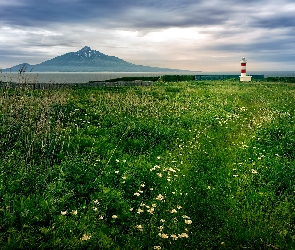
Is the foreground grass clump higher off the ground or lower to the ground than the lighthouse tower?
lower

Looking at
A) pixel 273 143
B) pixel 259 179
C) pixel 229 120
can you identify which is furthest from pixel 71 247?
pixel 229 120

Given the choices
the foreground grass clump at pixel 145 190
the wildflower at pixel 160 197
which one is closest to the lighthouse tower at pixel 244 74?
the foreground grass clump at pixel 145 190

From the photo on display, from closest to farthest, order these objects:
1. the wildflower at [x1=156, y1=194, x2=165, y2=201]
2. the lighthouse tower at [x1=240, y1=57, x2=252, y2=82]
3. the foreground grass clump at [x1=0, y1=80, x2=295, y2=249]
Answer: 1. the foreground grass clump at [x1=0, y1=80, x2=295, y2=249]
2. the wildflower at [x1=156, y1=194, x2=165, y2=201]
3. the lighthouse tower at [x1=240, y1=57, x2=252, y2=82]

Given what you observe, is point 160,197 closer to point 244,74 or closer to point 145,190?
point 145,190

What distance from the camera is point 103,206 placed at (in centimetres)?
677

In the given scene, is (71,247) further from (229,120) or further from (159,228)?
(229,120)

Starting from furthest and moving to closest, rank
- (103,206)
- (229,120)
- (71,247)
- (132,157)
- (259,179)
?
(229,120)
(132,157)
(259,179)
(103,206)
(71,247)

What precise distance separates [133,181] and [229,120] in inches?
412

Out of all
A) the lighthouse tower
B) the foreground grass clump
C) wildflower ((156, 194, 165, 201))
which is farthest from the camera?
the lighthouse tower

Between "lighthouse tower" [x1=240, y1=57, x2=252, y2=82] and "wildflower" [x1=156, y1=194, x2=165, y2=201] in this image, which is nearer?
"wildflower" [x1=156, y1=194, x2=165, y2=201]

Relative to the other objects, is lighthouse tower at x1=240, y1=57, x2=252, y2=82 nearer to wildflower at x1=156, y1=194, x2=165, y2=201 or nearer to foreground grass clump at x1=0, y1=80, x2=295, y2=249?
foreground grass clump at x1=0, y1=80, x2=295, y2=249

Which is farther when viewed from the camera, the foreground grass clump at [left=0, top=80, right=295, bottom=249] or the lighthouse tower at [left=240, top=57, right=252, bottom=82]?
the lighthouse tower at [left=240, top=57, right=252, bottom=82]

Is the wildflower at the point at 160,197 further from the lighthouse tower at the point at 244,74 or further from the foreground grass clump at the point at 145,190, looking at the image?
the lighthouse tower at the point at 244,74

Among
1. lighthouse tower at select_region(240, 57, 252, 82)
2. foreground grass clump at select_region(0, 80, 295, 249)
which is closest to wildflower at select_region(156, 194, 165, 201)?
foreground grass clump at select_region(0, 80, 295, 249)
